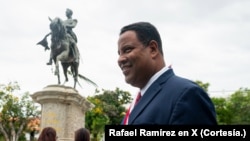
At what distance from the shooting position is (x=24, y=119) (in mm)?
41156

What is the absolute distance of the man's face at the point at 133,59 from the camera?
2.14 metres

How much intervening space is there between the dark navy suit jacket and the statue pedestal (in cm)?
→ 1132

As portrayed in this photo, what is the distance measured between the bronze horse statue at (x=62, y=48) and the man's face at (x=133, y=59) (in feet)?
39.6

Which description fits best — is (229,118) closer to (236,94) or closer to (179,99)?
(236,94)

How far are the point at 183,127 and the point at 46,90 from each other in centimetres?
1170

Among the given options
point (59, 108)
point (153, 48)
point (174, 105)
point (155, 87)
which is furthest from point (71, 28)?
point (174, 105)

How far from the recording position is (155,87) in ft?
6.88

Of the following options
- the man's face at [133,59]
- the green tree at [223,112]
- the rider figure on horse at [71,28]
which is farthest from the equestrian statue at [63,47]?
the green tree at [223,112]

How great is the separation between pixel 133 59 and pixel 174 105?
1.11ft

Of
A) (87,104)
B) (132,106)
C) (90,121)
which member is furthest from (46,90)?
(90,121)

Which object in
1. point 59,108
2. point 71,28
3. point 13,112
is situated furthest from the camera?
point 13,112

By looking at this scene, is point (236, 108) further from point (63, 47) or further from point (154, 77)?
point (154, 77)

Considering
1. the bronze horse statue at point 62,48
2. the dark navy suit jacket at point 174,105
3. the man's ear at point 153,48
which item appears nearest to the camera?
the dark navy suit jacket at point 174,105

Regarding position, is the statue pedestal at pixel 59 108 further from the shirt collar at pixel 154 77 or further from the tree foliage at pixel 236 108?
the tree foliage at pixel 236 108
